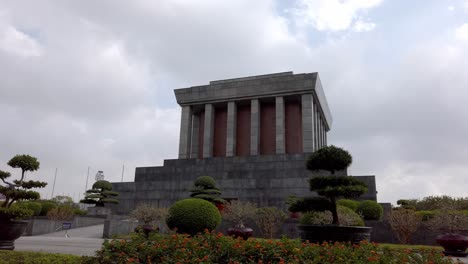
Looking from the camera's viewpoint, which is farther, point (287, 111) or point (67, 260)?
point (287, 111)

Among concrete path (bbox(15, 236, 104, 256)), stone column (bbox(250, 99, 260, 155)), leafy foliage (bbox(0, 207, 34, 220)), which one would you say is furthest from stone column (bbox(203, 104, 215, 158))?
leafy foliage (bbox(0, 207, 34, 220))

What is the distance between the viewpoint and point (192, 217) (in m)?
15.8

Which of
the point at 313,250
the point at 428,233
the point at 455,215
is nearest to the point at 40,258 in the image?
the point at 313,250

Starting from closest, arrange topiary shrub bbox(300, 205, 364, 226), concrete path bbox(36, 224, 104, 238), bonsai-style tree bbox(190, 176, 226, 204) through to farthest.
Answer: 1. topiary shrub bbox(300, 205, 364, 226)
2. concrete path bbox(36, 224, 104, 238)
3. bonsai-style tree bbox(190, 176, 226, 204)

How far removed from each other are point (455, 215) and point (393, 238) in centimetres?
389

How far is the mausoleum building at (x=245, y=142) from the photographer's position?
2644 centimetres

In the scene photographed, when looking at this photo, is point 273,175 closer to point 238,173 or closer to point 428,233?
point 238,173

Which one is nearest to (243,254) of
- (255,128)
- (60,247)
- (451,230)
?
(60,247)

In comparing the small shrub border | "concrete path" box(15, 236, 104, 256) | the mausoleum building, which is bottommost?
"concrete path" box(15, 236, 104, 256)

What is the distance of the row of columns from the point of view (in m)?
31.2

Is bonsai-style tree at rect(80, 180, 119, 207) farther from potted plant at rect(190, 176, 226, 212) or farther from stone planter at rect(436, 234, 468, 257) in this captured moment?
stone planter at rect(436, 234, 468, 257)

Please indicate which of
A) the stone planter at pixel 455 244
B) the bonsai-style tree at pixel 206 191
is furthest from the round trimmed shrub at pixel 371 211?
the bonsai-style tree at pixel 206 191

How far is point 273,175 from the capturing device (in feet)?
87.4

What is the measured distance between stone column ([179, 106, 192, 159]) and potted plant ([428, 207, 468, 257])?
22.6 meters
